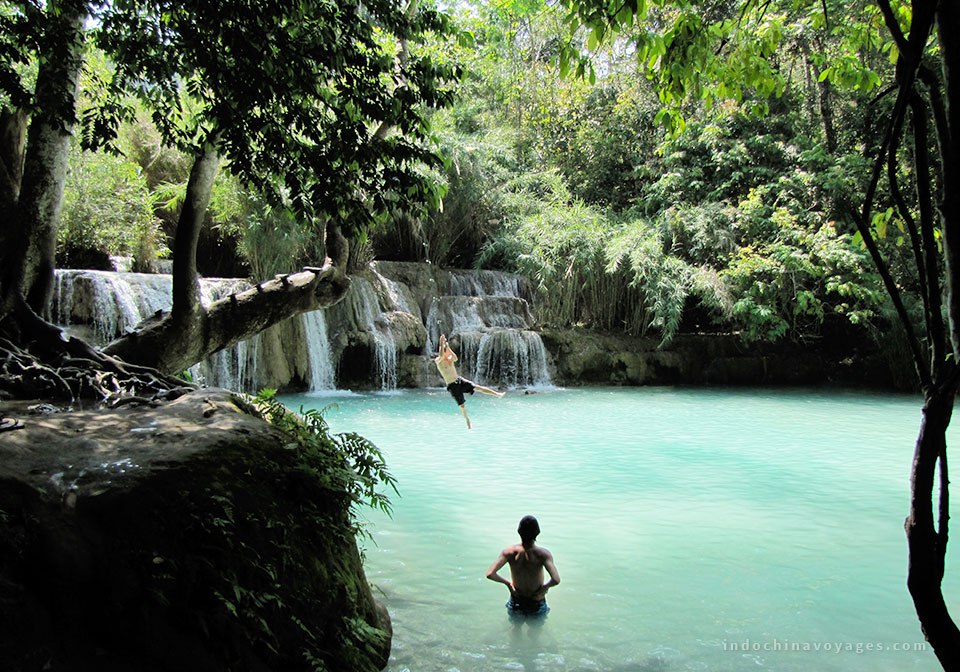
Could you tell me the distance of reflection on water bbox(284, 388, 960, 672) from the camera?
12.5 feet

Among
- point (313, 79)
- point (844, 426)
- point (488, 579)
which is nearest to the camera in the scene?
point (313, 79)

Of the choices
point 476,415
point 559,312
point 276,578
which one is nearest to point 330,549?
point 276,578

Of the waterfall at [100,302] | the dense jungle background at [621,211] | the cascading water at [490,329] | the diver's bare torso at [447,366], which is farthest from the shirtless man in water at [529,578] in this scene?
the cascading water at [490,329]

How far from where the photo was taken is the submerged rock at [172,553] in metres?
2.34

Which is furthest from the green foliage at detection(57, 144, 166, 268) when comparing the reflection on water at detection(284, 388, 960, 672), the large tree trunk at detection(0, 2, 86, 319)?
the large tree trunk at detection(0, 2, 86, 319)

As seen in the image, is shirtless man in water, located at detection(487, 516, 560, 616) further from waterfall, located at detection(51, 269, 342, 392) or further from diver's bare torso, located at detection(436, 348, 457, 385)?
waterfall, located at detection(51, 269, 342, 392)

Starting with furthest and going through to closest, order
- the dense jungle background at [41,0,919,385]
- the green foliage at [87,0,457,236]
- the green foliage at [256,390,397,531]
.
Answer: the dense jungle background at [41,0,919,385] → the green foliage at [87,0,457,236] → the green foliage at [256,390,397,531]

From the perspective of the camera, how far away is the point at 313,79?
3.91m

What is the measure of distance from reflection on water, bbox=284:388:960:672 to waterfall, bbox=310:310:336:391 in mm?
3749

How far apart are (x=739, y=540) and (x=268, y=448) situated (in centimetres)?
422

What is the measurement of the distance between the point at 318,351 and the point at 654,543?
1066 cm

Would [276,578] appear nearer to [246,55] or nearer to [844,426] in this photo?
[246,55]

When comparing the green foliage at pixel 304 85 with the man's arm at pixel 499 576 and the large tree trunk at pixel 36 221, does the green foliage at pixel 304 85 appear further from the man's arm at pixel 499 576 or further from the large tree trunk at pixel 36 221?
the man's arm at pixel 499 576

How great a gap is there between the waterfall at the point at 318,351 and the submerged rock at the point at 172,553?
1149cm
